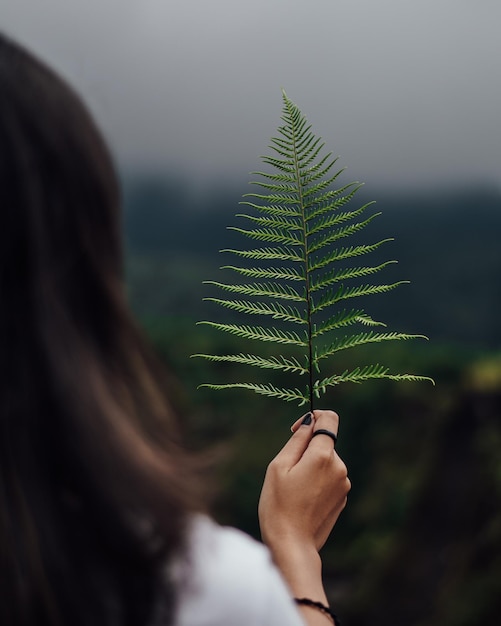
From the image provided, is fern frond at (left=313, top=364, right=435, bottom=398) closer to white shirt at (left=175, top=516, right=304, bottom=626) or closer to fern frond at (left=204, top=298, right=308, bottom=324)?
fern frond at (left=204, top=298, right=308, bottom=324)

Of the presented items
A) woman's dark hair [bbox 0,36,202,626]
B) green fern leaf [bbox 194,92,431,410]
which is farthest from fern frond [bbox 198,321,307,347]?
woman's dark hair [bbox 0,36,202,626]

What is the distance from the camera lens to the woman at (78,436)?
1.93 feet

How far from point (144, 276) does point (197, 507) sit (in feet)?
64.2

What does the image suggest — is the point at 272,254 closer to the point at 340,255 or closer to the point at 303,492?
the point at 340,255

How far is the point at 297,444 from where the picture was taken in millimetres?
807

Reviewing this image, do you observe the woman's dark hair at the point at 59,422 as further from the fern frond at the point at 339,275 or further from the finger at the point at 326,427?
the fern frond at the point at 339,275

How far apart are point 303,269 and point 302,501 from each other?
241mm

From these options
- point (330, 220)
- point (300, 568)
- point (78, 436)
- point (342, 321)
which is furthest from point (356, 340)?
point (78, 436)

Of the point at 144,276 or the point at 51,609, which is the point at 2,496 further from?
the point at 144,276

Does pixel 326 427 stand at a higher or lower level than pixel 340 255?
lower

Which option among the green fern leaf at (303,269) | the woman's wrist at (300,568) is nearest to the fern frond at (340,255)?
the green fern leaf at (303,269)

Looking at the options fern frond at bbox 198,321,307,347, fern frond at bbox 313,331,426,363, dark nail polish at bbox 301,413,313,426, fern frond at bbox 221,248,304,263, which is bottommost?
dark nail polish at bbox 301,413,313,426

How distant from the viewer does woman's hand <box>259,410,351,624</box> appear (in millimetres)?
749

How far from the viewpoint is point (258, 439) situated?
14.8 metres
